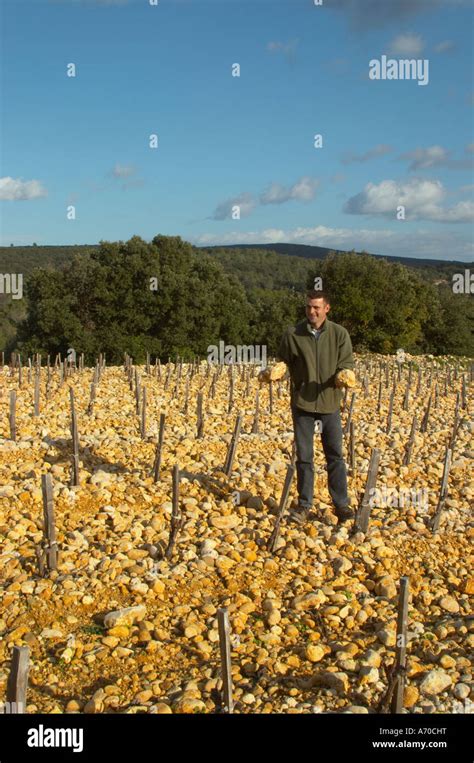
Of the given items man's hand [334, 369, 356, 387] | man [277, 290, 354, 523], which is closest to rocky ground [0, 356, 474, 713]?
man [277, 290, 354, 523]

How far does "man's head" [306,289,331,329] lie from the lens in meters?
5.28

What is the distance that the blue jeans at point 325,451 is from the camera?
5500 mm

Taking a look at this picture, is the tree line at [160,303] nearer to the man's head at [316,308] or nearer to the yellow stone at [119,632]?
the man's head at [316,308]

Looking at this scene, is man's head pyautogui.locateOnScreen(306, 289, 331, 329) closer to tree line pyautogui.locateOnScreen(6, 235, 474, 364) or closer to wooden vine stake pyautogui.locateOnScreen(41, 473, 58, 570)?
wooden vine stake pyautogui.locateOnScreen(41, 473, 58, 570)

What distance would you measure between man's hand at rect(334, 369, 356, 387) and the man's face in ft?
1.61

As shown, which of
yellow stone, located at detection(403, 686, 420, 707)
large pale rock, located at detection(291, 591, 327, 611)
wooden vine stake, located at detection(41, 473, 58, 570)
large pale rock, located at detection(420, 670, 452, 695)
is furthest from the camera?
wooden vine stake, located at detection(41, 473, 58, 570)

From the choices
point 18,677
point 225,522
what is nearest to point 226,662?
point 18,677

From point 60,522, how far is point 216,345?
2419 cm

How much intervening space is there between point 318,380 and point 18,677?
3446 millimetres

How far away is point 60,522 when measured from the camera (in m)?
5.39

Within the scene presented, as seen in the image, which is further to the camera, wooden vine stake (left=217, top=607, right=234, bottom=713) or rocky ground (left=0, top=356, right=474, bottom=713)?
rocky ground (left=0, top=356, right=474, bottom=713)

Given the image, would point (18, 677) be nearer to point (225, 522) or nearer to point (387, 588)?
point (387, 588)

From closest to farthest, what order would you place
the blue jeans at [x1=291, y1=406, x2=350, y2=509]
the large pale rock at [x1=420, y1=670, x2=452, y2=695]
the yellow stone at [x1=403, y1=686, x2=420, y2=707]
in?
the yellow stone at [x1=403, y1=686, x2=420, y2=707], the large pale rock at [x1=420, y1=670, x2=452, y2=695], the blue jeans at [x1=291, y1=406, x2=350, y2=509]
